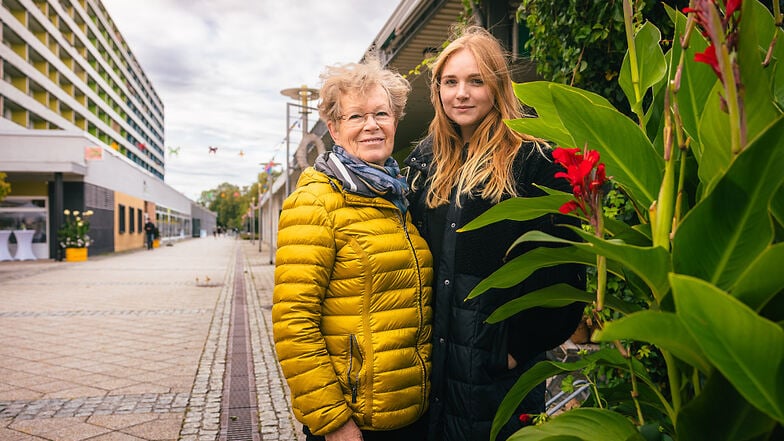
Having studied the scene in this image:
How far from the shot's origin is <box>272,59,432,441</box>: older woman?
1.60 metres

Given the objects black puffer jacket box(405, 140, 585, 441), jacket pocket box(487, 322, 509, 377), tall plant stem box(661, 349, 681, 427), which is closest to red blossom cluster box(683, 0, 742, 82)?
tall plant stem box(661, 349, 681, 427)

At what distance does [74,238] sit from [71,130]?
1712 cm

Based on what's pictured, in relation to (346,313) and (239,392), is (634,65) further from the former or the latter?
(239,392)

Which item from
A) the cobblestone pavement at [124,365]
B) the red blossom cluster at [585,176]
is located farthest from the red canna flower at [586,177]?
the cobblestone pavement at [124,365]

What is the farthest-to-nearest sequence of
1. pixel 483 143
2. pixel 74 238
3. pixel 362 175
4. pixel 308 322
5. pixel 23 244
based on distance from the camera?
pixel 74 238, pixel 23 244, pixel 483 143, pixel 362 175, pixel 308 322

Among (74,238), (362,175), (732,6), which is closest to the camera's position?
(732,6)

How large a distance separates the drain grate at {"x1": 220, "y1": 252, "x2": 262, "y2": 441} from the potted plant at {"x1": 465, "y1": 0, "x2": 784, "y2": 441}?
10.3ft

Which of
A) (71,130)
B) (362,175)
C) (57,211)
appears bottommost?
(362,175)

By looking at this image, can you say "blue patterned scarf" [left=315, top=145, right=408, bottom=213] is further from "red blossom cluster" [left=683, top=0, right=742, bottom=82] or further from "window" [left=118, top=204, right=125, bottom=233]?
"window" [left=118, top=204, right=125, bottom=233]

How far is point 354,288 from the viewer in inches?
65.8

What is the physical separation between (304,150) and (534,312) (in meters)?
9.52

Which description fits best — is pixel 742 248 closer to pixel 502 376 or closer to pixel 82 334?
pixel 502 376

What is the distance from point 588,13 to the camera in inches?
127

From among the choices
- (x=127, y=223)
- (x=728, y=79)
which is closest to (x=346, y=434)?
(x=728, y=79)
